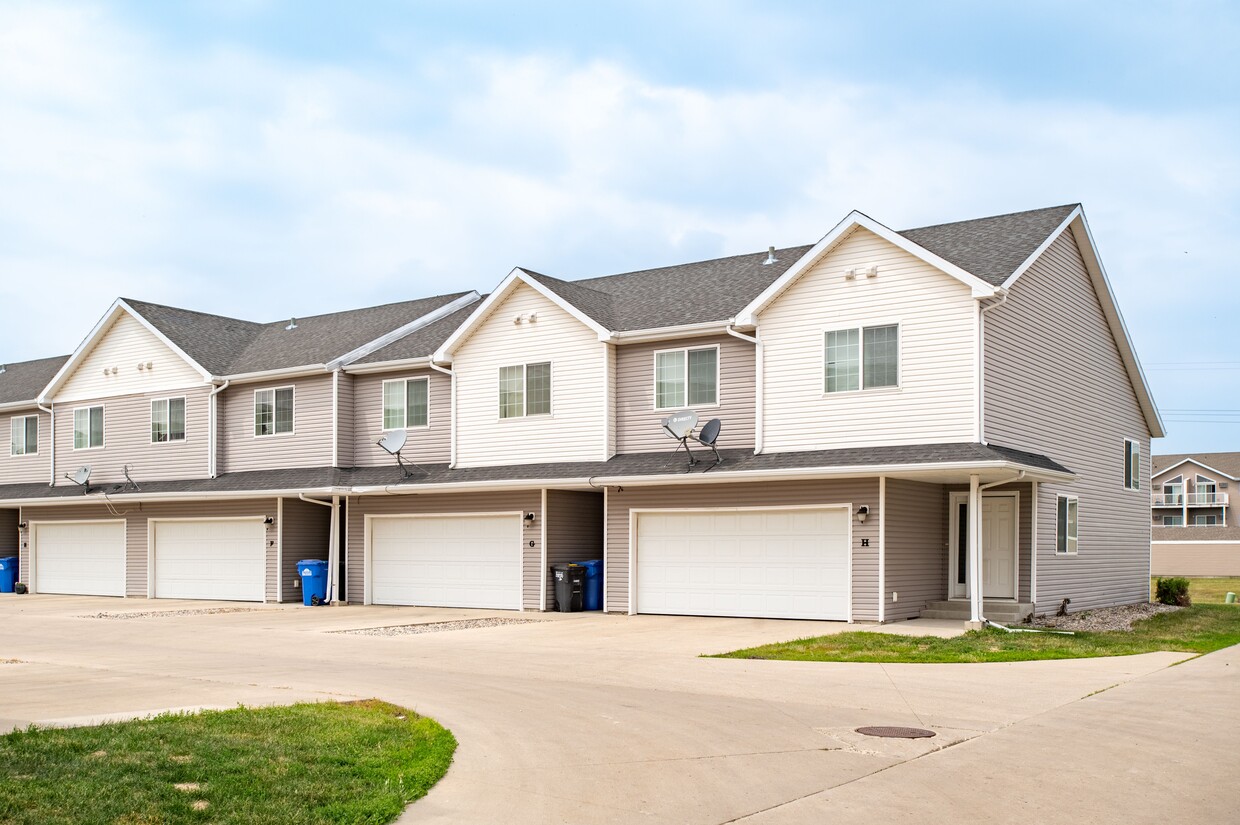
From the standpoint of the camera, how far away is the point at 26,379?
129 feet

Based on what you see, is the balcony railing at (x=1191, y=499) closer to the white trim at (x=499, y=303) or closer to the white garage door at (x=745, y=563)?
the white garage door at (x=745, y=563)

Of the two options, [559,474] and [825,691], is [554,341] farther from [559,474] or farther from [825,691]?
[825,691]

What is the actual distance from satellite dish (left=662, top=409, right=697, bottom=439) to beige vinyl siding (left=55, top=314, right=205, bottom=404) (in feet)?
47.8

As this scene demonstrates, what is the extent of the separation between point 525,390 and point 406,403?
4015 millimetres

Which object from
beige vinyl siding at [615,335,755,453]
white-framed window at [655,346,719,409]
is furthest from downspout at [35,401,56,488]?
white-framed window at [655,346,719,409]

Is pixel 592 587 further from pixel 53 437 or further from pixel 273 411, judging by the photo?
pixel 53 437

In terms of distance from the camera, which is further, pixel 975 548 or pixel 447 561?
pixel 447 561

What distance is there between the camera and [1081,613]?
24547 millimetres

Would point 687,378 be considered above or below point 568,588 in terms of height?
above

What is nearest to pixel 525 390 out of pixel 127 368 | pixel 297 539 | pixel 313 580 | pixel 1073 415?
pixel 313 580

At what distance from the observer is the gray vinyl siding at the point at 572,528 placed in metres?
25.4

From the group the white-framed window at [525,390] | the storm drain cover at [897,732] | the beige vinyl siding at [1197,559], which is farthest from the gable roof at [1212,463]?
the storm drain cover at [897,732]

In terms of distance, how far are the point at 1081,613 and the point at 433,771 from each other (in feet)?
63.1

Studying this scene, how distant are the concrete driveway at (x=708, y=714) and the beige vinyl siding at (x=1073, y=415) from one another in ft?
13.8
